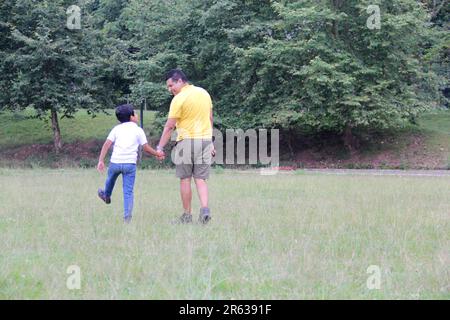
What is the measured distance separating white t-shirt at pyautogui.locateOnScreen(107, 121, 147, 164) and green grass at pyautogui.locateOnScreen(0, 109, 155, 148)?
24825 mm

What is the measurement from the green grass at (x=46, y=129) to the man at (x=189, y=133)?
25158 millimetres

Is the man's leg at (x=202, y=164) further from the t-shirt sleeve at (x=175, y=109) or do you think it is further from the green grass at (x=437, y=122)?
the green grass at (x=437, y=122)

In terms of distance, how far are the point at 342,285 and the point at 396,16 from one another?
927 inches

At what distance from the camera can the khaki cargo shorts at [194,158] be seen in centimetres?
838

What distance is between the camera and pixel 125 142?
8.59m

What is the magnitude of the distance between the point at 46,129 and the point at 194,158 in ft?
94.1

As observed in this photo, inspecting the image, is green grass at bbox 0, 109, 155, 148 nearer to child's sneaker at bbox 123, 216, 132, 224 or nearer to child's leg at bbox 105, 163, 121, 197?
child's leg at bbox 105, 163, 121, 197

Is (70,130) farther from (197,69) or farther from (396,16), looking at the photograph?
(396,16)

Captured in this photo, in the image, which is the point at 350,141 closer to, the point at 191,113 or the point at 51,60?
the point at 51,60

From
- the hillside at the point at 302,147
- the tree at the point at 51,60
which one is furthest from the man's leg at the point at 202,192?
the tree at the point at 51,60

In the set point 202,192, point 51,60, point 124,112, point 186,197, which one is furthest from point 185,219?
point 51,60

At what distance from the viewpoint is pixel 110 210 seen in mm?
9695

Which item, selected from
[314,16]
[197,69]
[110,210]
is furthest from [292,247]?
[197,69]

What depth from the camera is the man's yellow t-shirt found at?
328 inches
